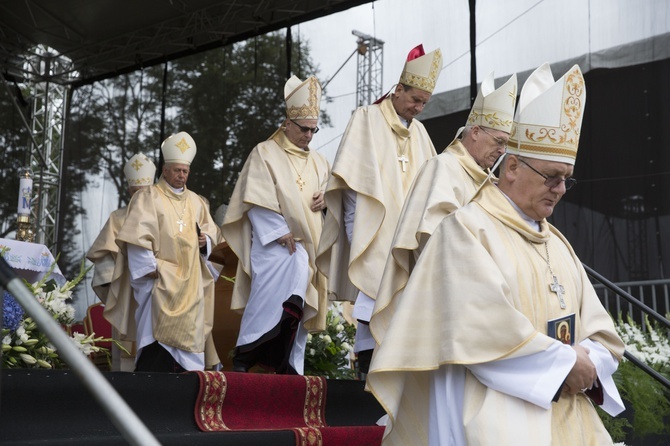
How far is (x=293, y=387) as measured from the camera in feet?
18.4

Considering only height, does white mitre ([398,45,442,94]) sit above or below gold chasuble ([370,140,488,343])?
above

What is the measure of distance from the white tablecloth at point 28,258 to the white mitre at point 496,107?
3.26 metres

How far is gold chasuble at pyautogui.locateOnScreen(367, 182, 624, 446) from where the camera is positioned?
3209mm

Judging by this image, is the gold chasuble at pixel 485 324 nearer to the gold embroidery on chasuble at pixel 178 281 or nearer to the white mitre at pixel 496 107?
Answer: the white mitre at pixel 496 107

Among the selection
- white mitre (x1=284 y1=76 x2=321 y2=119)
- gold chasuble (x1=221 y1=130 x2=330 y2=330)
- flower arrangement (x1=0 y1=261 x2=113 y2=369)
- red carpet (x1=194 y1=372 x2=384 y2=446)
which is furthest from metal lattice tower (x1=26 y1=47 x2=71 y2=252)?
flower arrangement (x1=0 y1=261 x2=113 y2=369)

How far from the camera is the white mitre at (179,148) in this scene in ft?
27.4

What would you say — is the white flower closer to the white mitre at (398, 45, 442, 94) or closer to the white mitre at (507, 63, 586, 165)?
the white mitre at (507, 63, 586, 165)

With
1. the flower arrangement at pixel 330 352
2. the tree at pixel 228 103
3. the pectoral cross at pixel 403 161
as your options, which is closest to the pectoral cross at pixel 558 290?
the pectoral cross at pixel 403 161

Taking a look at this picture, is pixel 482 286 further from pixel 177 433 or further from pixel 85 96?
pixel 85 96

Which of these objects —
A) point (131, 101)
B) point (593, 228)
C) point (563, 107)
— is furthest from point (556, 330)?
point (131, 101)

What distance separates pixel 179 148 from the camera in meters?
8.38

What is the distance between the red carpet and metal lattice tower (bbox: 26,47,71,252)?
9257mm

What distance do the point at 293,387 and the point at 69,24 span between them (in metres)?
9.41

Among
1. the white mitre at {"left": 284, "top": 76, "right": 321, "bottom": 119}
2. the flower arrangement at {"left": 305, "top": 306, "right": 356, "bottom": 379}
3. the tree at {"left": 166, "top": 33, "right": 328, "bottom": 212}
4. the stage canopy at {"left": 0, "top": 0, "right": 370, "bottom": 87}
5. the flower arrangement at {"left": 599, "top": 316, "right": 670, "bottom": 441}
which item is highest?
the stage canopy at {"left": 0, "top": 0, "right": 370, "bottom": 87}
